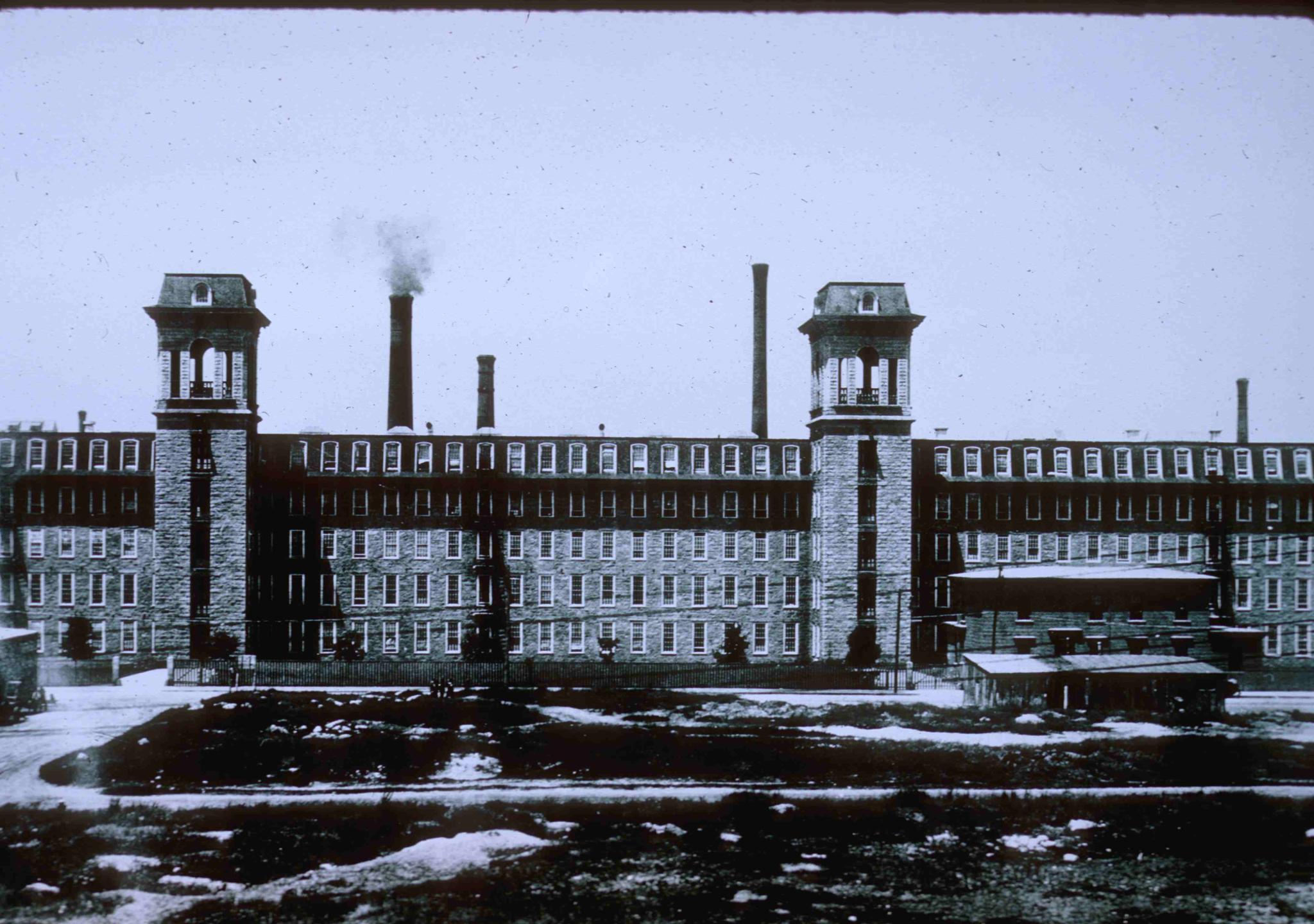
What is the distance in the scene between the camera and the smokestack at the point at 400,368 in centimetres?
1281

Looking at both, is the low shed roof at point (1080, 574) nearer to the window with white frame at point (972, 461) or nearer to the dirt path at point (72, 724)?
the window with white frame at point (972, 461)

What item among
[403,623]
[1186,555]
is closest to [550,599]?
[403,623]

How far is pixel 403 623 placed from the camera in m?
18.0

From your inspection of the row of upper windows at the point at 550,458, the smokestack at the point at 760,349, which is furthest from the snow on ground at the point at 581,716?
the smokestack at the point at 760,349

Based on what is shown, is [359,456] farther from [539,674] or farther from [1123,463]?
[1123,463]

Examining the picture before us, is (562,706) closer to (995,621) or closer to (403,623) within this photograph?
(403,623)

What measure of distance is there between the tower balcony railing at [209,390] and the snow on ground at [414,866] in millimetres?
7422

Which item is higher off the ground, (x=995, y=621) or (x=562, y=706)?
(x=995, y=621)

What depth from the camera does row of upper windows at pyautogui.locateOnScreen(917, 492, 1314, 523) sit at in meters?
12.8

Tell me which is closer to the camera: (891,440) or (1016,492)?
(1016,492)

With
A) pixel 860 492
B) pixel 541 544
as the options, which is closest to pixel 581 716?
pixel 541 544

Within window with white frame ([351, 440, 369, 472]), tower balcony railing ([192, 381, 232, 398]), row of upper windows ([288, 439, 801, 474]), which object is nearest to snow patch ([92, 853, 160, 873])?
tower balcony railing ([192, 381, 232, 398])

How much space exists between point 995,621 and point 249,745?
13.3 m

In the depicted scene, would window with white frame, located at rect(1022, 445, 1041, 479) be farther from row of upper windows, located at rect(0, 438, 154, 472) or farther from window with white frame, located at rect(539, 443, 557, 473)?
row of upper windows, located at rect(0, 438, 154, 472)
